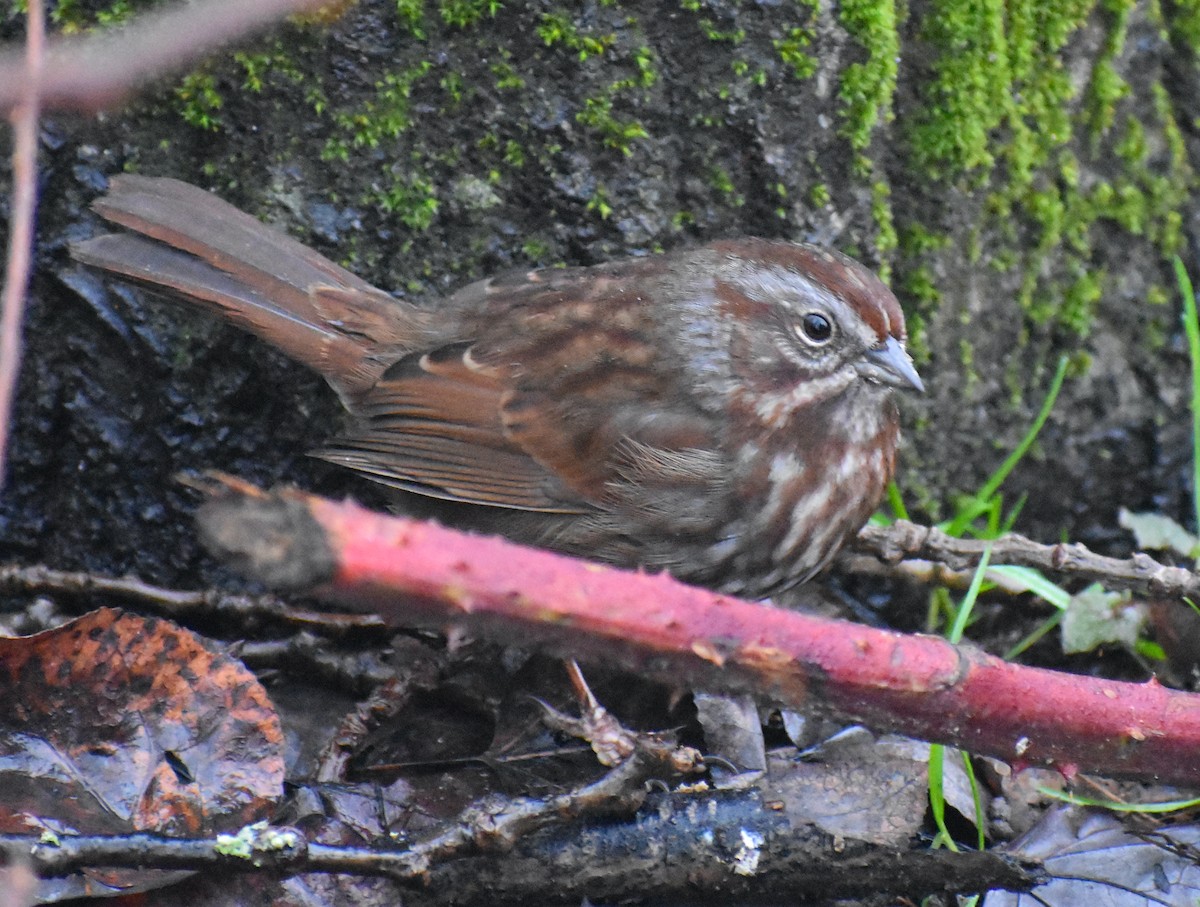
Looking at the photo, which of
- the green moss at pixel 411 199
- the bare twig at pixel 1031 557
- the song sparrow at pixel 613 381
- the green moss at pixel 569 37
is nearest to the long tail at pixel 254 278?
the song sparrow at pixel 613 381

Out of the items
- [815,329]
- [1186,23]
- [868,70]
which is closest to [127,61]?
[815,329]

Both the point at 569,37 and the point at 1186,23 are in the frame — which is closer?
the point at 569,37

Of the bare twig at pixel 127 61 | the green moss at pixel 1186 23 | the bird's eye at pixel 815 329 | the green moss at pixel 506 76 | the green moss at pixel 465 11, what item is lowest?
the bird's eye at pixel 815 329

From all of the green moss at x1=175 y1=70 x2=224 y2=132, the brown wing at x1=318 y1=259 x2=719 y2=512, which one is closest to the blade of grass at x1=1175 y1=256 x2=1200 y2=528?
the brown wing at x1=318 y1=259 x2=719 y2=512

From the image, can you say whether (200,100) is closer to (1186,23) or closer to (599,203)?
(599,203)

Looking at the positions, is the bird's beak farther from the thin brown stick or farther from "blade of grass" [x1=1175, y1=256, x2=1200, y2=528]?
the thin brown stick

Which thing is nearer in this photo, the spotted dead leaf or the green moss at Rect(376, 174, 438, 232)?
the spotted dead leaf

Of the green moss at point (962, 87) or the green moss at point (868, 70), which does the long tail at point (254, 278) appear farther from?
the green moss at point (962, 87)
